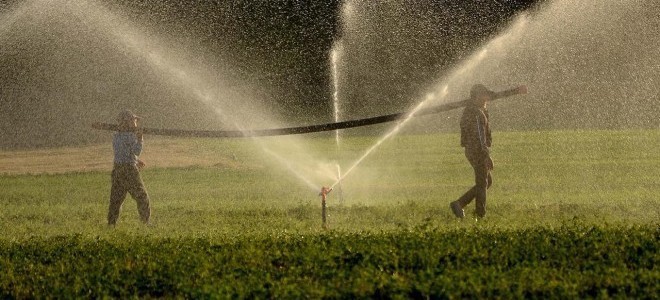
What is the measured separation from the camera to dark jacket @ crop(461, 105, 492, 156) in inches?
572

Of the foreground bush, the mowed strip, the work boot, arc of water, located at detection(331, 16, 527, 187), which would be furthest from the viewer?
the mowed strip

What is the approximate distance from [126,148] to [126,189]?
57cm

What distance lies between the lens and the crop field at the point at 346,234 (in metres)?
9.28

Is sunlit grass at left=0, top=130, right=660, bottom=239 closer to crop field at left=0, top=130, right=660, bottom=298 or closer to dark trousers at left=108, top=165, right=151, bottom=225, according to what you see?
crop field at left=0, top=130, right=660, bottom=298

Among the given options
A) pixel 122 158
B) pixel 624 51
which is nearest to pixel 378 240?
pixel 122 158

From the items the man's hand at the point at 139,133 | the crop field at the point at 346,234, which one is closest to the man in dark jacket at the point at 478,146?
the crop field at the point at 346,234

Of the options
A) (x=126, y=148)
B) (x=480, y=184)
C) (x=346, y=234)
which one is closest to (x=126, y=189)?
(x=126, y=148)

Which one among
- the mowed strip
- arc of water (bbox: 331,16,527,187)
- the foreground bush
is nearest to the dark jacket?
arc of water (bbox: 331,16,527,187)

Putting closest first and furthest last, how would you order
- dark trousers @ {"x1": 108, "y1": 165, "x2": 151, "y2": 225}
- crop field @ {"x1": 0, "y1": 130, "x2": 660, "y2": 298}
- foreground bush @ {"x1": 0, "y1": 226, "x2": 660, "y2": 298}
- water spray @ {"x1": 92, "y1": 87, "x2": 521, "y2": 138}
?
foreground bush @ {"x1": 0, "y1": 226, "x2": 660, "y2": 298} < crop field @ {"x1": 0, "y1": 130, "x2": 660, "y2": 298} < water spray @ {"x1": 92, "y1": 87, "x2": 521, "y2": 138} < dark trousers @ {"x1": 108, "y1": 165, "x2": 151, "y2": 225}

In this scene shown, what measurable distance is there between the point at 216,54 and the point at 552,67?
17.6m

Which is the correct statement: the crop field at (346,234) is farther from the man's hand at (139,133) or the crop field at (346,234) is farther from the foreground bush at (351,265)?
the man's hand at (139,133)

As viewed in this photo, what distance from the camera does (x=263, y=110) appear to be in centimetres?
5338

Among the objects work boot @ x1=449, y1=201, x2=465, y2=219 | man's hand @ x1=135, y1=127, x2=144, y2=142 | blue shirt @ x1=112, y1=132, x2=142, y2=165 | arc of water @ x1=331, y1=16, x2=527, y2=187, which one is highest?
arc of water @ x1=331, y1=16, x2=527, y2=187

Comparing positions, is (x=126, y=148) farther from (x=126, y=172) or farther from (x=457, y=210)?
(x=457, y=210)
